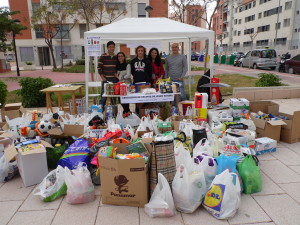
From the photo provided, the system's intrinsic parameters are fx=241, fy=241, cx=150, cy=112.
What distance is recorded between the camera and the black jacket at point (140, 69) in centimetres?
568

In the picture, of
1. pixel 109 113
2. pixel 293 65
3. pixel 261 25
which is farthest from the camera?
pixel 261 25

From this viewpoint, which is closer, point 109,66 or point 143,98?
point 143,98

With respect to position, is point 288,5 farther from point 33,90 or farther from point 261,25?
point 33,90

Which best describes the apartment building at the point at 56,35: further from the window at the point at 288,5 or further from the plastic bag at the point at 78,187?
the plastic bag at the point at 78,187

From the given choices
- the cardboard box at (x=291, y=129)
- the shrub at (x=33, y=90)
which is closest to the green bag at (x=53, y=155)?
the cardboard box at (x=291, y=129)

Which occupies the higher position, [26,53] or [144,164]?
[26,53]

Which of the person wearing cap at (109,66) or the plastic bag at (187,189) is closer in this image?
the plastic bag at (187,189)

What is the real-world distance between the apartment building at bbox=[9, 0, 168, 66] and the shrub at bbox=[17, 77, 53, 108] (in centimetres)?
2296

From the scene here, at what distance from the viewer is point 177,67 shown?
6.11m

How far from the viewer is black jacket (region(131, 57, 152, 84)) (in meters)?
5.68

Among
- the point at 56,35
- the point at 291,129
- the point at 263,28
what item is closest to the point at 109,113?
the point at 291,129

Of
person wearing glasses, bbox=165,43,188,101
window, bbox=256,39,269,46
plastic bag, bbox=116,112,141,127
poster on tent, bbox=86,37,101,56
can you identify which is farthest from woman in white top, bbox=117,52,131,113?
window, bbox=256,39,269,46

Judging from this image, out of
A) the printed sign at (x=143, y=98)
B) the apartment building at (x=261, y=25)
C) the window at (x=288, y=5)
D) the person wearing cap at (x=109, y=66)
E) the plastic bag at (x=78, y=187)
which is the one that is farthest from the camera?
the window at (x=288, y=5)

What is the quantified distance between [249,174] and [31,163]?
2717mm
